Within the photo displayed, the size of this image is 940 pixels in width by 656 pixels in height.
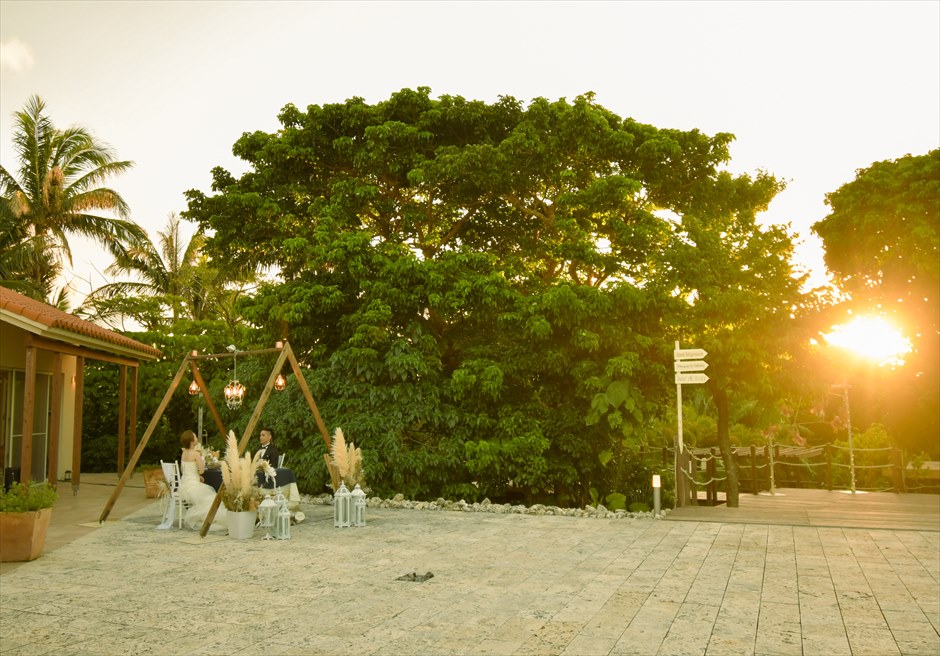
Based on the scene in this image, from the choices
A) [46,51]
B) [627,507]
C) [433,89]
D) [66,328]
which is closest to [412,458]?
[627,507]

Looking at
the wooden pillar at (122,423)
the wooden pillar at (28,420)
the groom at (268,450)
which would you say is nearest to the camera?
the groom at (268,450)

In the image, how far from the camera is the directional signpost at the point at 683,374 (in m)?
13.2

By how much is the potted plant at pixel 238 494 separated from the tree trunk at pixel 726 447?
28.2ft

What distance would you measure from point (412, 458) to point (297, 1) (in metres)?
9.42

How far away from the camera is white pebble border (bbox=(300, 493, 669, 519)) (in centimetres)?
1269

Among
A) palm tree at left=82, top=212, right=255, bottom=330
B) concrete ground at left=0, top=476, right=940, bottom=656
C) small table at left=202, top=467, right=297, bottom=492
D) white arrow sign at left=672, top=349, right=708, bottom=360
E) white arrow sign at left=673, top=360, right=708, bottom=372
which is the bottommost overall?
concrete ground at left=0, top=476, right=940, bottom=656

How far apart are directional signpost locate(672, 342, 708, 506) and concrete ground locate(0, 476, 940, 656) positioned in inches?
114

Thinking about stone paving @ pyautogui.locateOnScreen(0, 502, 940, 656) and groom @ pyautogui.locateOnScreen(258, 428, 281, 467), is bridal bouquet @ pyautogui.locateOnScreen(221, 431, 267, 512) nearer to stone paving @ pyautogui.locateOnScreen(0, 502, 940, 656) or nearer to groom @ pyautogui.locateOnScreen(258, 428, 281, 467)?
stone paving @ pyautogui.locateOnScreen(0, 502, 940, 656)

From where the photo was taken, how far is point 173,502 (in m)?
11.2

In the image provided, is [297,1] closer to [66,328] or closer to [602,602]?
[66,328]

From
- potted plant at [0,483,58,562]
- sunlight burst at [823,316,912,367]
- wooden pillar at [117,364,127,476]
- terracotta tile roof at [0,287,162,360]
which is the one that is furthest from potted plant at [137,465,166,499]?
sunlight burst at [823,316,912,367]

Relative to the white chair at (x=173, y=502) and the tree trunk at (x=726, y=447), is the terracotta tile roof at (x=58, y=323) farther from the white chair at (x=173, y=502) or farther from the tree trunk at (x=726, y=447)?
the tree trunk at (x=726, y=447)

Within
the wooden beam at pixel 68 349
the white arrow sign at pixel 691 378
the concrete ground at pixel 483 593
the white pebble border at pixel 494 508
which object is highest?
the wooden beam at pixel 68 349

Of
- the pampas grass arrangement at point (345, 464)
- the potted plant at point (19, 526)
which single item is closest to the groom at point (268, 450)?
the pampas grass arrangement at point (345, 464)
